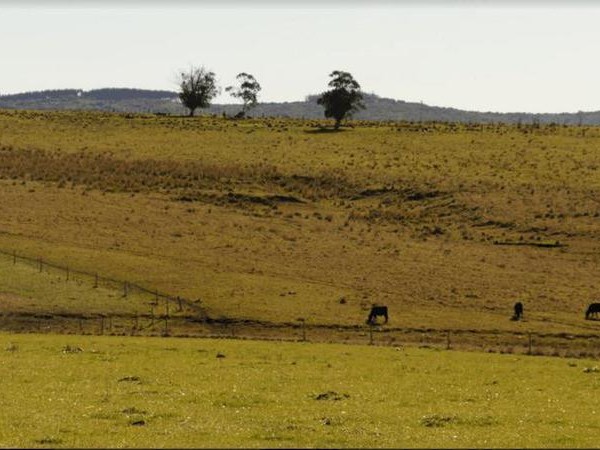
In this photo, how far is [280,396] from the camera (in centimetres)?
3266

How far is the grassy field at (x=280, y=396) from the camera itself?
985 inches

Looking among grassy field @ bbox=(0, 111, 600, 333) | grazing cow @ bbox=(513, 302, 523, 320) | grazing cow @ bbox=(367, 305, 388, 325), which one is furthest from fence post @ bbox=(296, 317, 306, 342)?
grazing cow @ bbox=(513, 302, 523, 320)

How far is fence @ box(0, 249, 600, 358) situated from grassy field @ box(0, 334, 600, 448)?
3.47 metres

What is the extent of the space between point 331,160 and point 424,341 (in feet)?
226

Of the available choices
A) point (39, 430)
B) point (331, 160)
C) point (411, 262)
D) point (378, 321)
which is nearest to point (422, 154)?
point (331, 160)

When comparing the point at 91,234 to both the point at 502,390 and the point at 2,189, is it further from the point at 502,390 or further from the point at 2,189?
the point at 502,390

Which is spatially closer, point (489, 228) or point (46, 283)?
point (46, 283)

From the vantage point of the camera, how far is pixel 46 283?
6125cm

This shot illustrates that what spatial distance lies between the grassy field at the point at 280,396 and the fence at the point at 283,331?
347 cm

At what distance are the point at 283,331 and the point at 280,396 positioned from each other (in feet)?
70.8

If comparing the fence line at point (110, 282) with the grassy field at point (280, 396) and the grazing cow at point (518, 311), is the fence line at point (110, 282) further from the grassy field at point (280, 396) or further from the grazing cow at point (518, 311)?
the grazing cow at point (518, 311)

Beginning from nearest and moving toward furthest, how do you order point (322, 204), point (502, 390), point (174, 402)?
point (174, 402), point (502, 390), point (322, 204)

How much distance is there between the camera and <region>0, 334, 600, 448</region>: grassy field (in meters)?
25.0

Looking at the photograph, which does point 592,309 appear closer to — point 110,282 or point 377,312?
point 377,312
